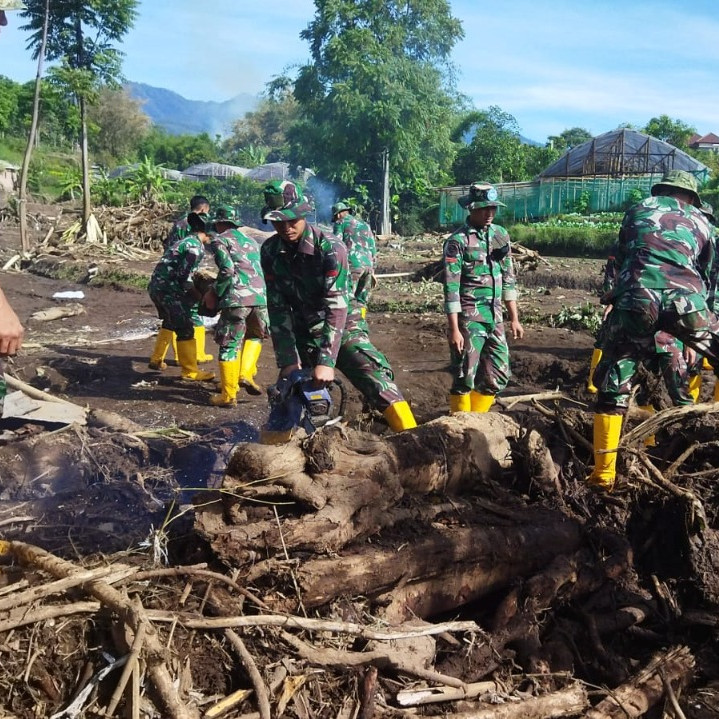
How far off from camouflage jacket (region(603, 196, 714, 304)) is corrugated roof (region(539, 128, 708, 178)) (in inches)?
1232

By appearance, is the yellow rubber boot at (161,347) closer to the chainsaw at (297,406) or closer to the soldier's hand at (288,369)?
the soldier's hand at (288,369)

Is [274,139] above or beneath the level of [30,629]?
above

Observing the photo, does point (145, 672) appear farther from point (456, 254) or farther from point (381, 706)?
point (456, 254)

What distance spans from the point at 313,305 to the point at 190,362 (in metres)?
3.72

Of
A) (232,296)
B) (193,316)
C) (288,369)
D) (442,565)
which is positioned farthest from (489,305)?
(193,316)

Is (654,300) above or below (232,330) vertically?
above

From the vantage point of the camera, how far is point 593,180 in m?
31.6

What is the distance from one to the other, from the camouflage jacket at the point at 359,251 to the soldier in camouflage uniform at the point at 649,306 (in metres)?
4.15

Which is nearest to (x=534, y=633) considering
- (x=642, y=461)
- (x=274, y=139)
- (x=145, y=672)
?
(x=642, y=461)

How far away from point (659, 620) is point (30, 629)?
9.49 ft

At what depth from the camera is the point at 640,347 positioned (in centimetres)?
454

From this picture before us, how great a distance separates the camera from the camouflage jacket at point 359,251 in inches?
338

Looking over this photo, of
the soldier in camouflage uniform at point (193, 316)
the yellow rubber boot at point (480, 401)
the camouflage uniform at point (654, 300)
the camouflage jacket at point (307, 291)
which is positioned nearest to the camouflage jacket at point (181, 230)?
the soldier in camouflage uniform at point (193, 316)

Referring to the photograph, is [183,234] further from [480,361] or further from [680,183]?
[680,183]
